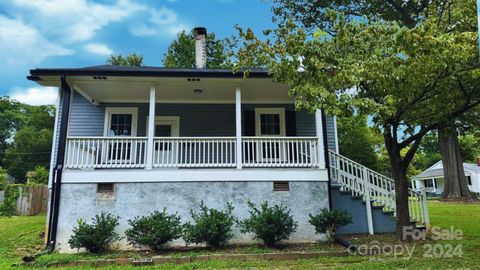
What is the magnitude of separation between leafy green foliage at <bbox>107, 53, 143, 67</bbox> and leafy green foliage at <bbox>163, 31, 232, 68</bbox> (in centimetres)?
264

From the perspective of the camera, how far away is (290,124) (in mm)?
10781

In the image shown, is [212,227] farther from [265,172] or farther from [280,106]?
[280,106]

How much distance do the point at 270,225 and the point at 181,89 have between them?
4549 millimetres

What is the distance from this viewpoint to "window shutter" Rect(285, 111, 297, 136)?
1072cm

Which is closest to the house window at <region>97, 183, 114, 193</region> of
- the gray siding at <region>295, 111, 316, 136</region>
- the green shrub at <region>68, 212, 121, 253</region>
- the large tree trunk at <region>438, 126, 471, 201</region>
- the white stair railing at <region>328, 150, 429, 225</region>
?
the green shrub at <region>68, 212, 121, 253</region>

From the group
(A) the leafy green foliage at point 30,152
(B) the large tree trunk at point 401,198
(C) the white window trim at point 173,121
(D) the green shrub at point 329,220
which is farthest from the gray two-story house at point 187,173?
(A) the leafy green foliage at point 30,152

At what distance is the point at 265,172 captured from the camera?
8062 mm

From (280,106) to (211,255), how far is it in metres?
5.69

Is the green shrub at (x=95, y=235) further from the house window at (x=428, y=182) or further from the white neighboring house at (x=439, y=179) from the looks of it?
the house window at (x=428, y=182)

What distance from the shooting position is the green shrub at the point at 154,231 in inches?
278

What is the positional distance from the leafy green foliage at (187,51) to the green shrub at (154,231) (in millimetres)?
18428

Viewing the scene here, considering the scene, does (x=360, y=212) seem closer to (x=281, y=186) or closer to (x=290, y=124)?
(x=281, y=186)

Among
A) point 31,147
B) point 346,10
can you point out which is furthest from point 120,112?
point 31,147

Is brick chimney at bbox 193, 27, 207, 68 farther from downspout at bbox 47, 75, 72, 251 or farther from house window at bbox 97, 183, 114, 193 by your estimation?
house window at bbox 97, 183, 114, 193
